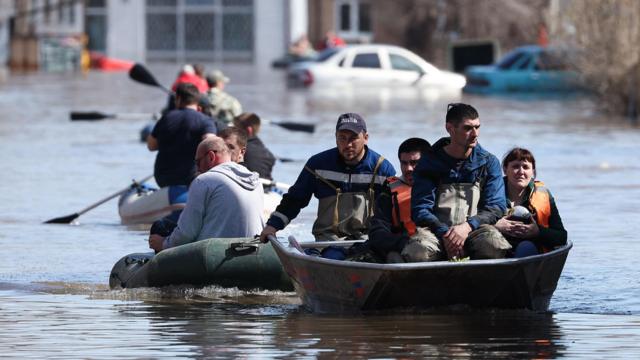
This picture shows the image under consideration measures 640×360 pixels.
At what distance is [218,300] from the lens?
12.3 metres

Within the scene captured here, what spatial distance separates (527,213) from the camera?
11.2m

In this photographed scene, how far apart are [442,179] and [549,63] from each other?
30.4 m

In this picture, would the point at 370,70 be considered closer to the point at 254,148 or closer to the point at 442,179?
the point at 254,148

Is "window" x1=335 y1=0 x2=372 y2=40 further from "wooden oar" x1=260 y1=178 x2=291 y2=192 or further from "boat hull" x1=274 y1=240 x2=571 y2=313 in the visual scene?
"boat hull" x1=274 y1=240 x2=571 y2=313

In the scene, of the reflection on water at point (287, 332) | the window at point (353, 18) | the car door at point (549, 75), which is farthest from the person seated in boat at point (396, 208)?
the window at point (353, 18)

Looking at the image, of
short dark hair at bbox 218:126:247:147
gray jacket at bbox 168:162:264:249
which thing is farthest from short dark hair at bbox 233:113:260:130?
gray jacket at bbox 168:162:264:249

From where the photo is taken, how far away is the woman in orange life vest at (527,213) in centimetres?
1116

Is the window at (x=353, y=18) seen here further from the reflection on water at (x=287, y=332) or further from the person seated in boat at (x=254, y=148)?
the reflection on water at (x=287, y=332)

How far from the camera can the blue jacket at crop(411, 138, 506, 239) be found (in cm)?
1088

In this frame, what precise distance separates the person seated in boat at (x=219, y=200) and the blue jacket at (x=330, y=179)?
0.61 metres

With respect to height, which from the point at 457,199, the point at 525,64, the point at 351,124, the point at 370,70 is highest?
the point at 351,124

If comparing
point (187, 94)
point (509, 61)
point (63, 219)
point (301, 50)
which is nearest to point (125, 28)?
point (301, 50)

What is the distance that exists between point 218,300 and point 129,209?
5486mm

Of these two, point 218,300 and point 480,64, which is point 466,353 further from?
point 480,64
